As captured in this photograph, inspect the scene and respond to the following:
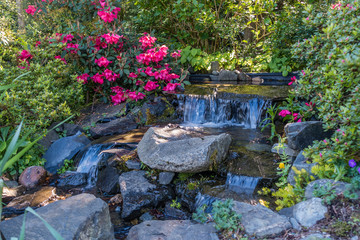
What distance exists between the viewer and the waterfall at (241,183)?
3.40m

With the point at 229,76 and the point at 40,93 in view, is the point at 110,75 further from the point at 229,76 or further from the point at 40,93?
the point at 229,76

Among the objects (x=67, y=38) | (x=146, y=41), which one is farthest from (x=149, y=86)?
(x=67, y=38)

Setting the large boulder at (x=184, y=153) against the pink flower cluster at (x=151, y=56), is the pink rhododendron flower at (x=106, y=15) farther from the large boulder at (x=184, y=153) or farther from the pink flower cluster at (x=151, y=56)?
the large boulder at (x=184, y=153)

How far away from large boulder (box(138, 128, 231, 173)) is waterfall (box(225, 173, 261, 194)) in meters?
0.27

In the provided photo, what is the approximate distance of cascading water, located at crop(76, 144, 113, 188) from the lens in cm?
436

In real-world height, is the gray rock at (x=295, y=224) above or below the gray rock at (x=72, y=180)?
above

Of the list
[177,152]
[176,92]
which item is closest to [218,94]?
[176,92]

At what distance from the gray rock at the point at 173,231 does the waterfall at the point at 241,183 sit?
0.92 meters

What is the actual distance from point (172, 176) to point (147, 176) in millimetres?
343

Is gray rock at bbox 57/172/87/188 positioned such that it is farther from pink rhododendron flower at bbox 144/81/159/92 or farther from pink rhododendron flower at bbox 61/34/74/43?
pink rhododendron flower at bbox 61/34/74/43

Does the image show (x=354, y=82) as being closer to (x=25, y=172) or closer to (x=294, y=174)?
(x=294, y=174)

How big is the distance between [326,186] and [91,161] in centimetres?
337

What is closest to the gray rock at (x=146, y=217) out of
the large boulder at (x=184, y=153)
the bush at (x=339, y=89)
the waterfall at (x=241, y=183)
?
the large boulder at (x=184, y=153)

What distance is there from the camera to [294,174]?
10.1ft
